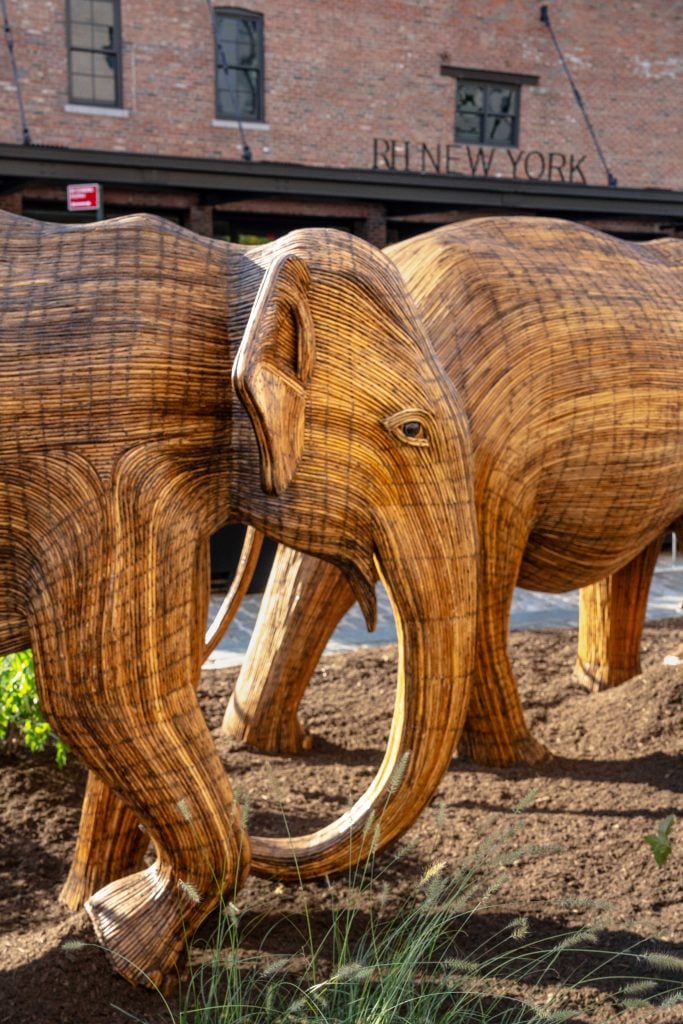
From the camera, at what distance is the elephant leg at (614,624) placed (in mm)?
5758

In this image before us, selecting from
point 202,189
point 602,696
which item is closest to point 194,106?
point 202,189

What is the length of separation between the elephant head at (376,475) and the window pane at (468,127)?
18.0m

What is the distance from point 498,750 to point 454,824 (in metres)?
0.48

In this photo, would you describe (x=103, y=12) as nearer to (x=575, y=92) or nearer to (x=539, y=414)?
(x=575, y=92)

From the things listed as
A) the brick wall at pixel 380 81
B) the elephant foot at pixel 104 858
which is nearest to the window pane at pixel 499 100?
the brick wall at pixel 380 81

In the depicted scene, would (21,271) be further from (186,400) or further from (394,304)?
(394,304)

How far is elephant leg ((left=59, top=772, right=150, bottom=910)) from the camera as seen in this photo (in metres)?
3.49

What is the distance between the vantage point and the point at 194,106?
17.8 metres

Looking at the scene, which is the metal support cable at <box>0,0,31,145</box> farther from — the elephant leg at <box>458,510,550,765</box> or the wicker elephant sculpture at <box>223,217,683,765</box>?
the elephant leg at <box>458,510,550,765</box>

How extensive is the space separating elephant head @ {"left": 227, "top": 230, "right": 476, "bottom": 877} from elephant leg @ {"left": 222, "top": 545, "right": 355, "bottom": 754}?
4.73ft

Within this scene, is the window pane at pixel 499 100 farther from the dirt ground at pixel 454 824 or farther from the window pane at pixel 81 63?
the dirt ground at pixel 454 824

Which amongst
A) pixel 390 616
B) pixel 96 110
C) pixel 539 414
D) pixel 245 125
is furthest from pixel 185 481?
pixel 245 125

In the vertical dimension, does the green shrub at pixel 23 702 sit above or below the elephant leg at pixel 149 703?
below

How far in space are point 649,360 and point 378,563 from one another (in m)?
1.72
